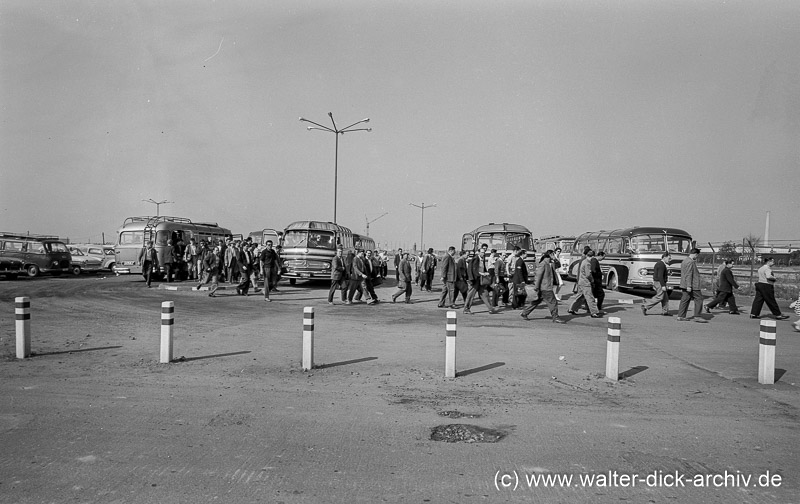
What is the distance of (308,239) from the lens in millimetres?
23797

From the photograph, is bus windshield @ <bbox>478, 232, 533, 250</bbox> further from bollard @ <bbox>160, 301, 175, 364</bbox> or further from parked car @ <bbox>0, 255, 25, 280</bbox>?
parked car @ <bbox>0, 255, 25, 280</bbox>

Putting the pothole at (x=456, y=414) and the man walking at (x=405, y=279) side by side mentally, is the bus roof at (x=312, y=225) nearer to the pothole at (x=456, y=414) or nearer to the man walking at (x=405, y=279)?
the man walking at (x=405, y=279)

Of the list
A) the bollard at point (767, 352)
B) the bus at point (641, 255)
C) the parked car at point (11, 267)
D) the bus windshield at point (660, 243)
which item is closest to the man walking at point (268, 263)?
the bus at point (641, 255)

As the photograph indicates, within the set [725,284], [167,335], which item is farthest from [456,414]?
[725,284]

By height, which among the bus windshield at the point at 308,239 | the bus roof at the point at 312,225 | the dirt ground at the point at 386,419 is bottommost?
the dirt ground at the point at 386,419

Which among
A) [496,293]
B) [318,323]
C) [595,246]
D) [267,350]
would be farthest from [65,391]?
[595,246]

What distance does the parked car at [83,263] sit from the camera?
3244 centimetres

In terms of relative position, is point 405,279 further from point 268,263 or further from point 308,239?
point 308,239

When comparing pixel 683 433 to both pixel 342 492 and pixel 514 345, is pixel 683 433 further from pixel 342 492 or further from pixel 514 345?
pixel 514 345

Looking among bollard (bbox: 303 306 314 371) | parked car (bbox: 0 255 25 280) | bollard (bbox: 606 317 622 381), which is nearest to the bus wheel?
bollard (bbox: 606 317 622 381)

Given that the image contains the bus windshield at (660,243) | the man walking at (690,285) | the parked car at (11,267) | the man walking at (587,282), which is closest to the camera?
the man walking at (690,285)

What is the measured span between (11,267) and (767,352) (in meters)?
30.1

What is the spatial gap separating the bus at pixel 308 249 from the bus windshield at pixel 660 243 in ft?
38.6

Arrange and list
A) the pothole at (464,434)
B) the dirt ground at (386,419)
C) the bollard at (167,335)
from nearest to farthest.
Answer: the dirt ground at (386,419) → the pothole at (464,434) → the bollard at (167,335)
